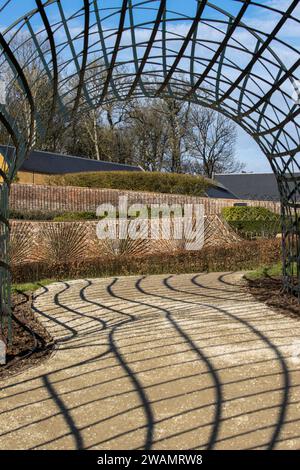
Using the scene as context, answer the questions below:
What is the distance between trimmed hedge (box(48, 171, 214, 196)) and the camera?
82.4ft

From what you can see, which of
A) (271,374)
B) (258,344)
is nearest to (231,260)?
(258,344)

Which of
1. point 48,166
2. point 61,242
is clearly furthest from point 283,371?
point 48,166

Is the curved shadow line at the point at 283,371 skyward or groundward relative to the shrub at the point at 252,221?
groundward

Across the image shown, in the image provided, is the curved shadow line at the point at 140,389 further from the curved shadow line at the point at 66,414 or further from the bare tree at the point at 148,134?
the bare tree at the point at 148,134

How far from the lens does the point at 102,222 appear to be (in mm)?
14320

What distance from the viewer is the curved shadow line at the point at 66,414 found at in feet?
12.1

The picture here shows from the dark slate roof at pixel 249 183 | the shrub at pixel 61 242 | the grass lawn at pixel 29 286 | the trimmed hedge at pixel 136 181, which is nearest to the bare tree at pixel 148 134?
the dark slate roof at pixel 249 183

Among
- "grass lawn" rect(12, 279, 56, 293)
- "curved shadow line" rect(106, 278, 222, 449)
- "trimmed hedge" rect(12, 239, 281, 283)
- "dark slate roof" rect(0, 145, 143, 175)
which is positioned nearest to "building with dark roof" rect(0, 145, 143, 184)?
"dark slate roof" rect(0, 145, 143, 175)

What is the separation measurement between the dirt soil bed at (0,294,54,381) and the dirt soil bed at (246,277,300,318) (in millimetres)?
3497

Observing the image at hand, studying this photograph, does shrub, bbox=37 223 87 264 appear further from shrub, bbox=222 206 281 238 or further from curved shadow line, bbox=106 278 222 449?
shrub, bbox=222 206 281 238

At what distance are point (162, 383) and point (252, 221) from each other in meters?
14.7

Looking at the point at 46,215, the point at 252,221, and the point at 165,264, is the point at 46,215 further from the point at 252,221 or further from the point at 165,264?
the point at 165,264

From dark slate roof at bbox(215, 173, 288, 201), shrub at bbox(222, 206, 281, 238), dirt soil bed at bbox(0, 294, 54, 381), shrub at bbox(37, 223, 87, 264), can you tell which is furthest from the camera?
dark slate roof at bbox(215, 173, 288, 201)

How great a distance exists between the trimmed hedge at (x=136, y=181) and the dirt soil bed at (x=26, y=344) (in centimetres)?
1684
